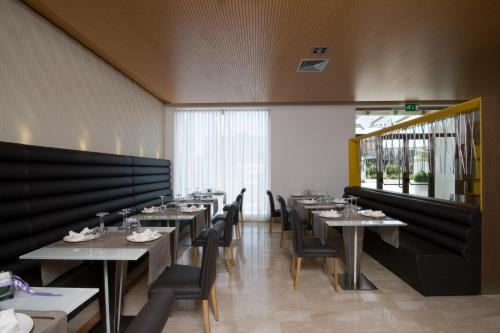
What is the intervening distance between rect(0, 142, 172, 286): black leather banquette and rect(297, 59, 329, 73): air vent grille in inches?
126

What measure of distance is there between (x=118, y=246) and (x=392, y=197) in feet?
13.1

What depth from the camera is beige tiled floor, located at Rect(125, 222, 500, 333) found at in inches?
101

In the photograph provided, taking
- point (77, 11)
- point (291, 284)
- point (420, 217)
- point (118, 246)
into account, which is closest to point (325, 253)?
point (291, 284)

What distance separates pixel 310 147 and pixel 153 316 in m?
6.96

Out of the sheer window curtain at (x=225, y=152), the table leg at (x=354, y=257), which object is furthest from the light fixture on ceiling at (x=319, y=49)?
the sheer window curtain at (x=225, y=152)

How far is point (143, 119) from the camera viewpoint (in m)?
6.09

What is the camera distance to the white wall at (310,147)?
7.47 m

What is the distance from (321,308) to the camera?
2.90 metres

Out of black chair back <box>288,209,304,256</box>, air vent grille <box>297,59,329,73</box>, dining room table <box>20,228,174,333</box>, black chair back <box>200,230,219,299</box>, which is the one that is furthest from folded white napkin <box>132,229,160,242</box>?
air vent grille <box>297,59,329,73</box>

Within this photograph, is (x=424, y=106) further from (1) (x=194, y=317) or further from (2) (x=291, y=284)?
(1) (x=194, y=317)

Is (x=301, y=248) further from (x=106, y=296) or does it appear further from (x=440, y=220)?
(x=106, y=296)

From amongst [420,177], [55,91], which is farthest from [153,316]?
[420,177]

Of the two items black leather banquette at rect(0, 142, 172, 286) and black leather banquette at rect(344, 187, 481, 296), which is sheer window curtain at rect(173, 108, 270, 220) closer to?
black leather banquette at rect(0, 142, 172, 286)

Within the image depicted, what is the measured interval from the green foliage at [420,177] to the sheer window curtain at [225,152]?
3605 millimetres
